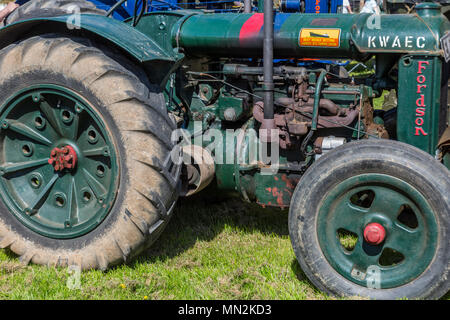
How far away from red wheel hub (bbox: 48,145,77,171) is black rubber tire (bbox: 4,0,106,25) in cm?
93

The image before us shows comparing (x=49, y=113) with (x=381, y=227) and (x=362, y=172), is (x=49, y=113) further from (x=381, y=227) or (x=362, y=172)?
(x=381, y=227)

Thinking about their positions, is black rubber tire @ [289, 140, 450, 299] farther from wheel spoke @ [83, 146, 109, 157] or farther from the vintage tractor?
wheel spoke @ [83, 146, 109, 157]

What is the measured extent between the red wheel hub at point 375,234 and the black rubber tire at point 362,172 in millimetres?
274

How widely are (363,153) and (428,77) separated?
2.27 ft

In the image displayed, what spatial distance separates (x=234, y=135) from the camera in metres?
3.99

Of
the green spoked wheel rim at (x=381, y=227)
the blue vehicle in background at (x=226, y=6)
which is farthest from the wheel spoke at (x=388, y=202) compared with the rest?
the blue vehicle in background at (x=226, y=6)

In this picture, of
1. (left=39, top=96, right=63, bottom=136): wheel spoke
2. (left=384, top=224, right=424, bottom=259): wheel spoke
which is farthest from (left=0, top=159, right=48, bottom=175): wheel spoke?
(left=384, top=224, right=424, bottom=259): wheel spoke

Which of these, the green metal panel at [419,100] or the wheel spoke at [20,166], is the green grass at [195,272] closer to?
the wheel spoke at [20,166]

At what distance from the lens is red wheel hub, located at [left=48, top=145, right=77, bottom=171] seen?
3730 mm

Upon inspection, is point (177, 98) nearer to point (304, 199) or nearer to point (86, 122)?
point (86, 122)

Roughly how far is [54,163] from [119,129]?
0.61 meters

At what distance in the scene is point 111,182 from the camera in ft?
11.8

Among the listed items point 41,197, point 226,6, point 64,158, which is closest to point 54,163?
point 64,158

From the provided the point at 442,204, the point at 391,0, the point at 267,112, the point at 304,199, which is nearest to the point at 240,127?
the point at 267,112
